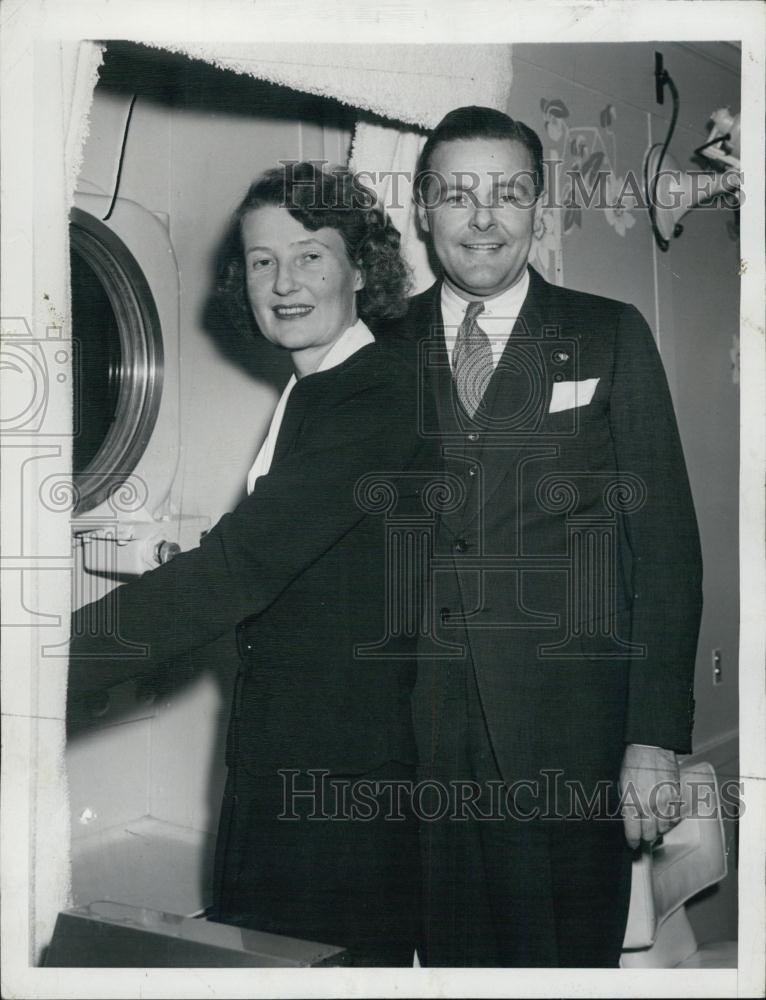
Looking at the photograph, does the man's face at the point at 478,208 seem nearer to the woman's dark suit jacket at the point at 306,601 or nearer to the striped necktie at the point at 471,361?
the striped necktie at the point at 471,361

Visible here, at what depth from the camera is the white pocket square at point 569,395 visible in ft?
3.73

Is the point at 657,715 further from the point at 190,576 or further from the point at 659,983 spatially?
the point at 190,576

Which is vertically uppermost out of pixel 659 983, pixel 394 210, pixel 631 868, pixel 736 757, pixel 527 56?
pixel 527 56

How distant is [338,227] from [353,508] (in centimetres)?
33

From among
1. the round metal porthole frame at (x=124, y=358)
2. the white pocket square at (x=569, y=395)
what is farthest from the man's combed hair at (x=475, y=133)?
the round metal porthole frame at (x=124, y=358)

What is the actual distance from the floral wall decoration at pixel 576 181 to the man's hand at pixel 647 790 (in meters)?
0.61

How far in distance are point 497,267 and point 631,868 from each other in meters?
0.77

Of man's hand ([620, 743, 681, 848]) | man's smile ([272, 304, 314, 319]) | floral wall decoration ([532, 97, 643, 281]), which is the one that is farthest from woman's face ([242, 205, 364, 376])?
man's hand ([620, 743, 681, 848])

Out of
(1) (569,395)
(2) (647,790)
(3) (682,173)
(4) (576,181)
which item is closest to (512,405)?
(1) (569,395)

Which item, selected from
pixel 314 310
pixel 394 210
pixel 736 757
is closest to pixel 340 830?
pixel 736 757

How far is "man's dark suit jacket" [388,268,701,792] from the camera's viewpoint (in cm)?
112

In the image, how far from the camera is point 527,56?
1.13 m

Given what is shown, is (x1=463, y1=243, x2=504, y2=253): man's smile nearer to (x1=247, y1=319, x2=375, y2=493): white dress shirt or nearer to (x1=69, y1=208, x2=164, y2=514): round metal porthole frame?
(x1=247, y1=319, x2=375, y2=493): white dress shirt

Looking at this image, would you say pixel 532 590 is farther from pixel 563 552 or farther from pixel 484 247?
pixel 484 247
